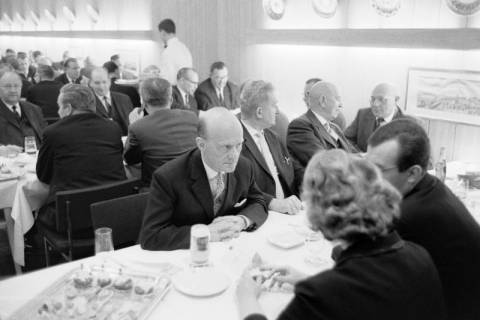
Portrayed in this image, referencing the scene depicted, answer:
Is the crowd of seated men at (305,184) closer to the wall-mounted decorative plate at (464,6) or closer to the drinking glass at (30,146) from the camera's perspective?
the drinking glass at (30,146)

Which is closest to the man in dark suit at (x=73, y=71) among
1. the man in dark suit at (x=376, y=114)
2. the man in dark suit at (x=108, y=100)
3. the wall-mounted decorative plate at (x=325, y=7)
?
the man in dark suit at (x=108, y=100)

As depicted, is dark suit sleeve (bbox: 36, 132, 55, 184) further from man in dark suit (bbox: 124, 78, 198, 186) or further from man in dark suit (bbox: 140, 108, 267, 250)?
man in dark suit (bbox: 140, 108, 267, 250)

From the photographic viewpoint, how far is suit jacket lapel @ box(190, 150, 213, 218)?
89.9 inches

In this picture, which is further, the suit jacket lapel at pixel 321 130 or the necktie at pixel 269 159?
the suit jacket lapel at pixel 321 130

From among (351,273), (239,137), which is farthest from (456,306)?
(239,137)

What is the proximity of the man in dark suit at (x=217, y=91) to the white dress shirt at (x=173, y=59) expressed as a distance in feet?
2.44

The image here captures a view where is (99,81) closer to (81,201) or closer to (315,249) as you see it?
(81,201)

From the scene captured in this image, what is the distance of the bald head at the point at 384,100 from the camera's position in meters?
4.36

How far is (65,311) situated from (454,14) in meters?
4.28

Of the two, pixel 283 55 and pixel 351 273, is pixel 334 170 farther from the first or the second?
pixel 283 55

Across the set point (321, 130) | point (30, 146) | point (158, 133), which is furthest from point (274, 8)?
point (30, 146)

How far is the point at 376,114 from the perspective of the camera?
4496 millimetres

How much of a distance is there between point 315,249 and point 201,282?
595 mm

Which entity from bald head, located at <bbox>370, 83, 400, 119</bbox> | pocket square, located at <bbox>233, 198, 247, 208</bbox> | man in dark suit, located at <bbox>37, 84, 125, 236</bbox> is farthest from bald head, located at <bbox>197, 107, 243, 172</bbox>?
bald head, located at <bbox>370, 83, 400, 119</bbox>
